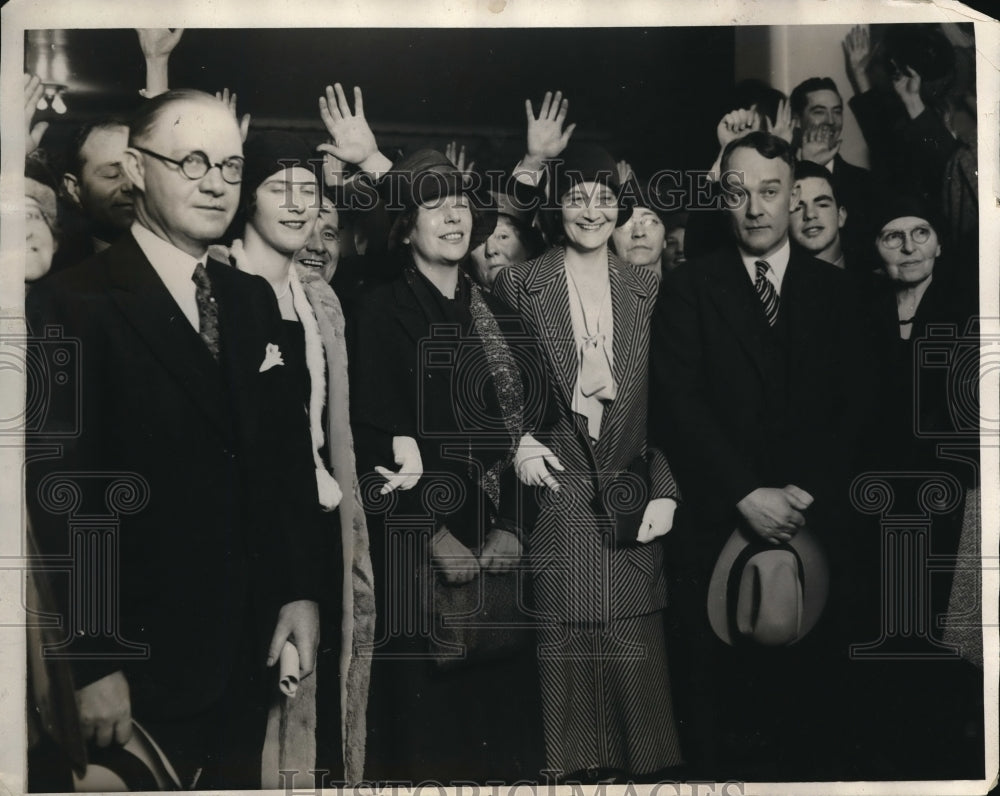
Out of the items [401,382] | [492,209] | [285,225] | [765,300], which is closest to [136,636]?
[401,382]

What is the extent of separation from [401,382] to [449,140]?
0.69 meters

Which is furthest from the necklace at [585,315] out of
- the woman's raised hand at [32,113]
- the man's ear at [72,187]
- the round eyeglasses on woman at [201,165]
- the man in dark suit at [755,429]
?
the woman's raised hand at [32,113]

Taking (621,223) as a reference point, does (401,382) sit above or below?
below

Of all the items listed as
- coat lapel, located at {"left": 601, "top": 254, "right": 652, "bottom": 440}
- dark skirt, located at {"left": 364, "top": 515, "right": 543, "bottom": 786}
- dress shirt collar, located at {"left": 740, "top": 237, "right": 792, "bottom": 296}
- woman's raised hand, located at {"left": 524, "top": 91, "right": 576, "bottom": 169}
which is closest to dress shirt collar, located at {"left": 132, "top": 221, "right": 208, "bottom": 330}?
dark skirt, located at {"left": 364, "top": 515, "right": 543, "bottom": 786}

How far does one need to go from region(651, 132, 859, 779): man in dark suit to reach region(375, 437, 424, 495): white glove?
69cm

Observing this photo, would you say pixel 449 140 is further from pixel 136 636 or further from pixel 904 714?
pixel 904 714

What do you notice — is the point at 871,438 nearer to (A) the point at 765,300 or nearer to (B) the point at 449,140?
(A) the point at 765,300

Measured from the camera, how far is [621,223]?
315 centimetres

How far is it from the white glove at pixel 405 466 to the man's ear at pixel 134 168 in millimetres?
993

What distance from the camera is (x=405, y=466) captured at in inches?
121

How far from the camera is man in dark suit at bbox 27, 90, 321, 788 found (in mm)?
3035

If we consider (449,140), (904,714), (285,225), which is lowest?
(904,714)

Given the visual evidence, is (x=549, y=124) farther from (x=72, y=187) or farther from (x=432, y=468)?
(x=72, y=187)

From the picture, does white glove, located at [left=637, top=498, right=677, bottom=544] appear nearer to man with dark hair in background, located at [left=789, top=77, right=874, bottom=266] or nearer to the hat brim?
the hat brim
